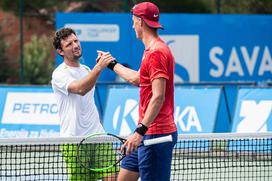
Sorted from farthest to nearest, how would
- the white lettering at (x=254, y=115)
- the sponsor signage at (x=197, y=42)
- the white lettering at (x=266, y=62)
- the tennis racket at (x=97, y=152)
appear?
1. the white lettering at (x=266, y=62)
2. the sponsor signage at (x=197, y=42)
3. the white lettering at (x=254, y=115)
4. the tennis racket at (x=97, y=152)

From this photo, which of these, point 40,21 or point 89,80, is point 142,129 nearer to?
point 89,80

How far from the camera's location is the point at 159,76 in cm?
601

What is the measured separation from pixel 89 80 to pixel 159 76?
3.27ft

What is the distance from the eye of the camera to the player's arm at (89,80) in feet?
22.2

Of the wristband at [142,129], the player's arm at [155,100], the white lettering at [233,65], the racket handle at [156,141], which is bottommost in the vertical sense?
the racket handle at [156,141]

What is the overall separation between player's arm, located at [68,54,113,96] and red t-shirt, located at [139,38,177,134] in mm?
574

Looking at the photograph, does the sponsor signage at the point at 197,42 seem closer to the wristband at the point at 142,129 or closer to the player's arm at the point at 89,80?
the player's arm at the point at 89,80

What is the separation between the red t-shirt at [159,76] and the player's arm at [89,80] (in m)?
0.57

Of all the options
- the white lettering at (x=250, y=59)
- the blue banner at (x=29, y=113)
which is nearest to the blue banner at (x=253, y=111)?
the blue banner at (x=29, y=113)

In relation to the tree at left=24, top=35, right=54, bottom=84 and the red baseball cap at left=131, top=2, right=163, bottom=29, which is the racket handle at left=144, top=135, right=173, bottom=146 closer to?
the red baseball cap at left=131, top=2, right=163, bottom=29

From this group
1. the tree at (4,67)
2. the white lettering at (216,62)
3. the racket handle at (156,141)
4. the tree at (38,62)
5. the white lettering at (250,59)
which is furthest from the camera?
the tree at (4,67)

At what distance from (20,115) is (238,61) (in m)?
6.40

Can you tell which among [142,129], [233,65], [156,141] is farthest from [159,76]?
[233,65]

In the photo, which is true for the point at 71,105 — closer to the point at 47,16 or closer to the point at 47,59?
the point at 47,59
